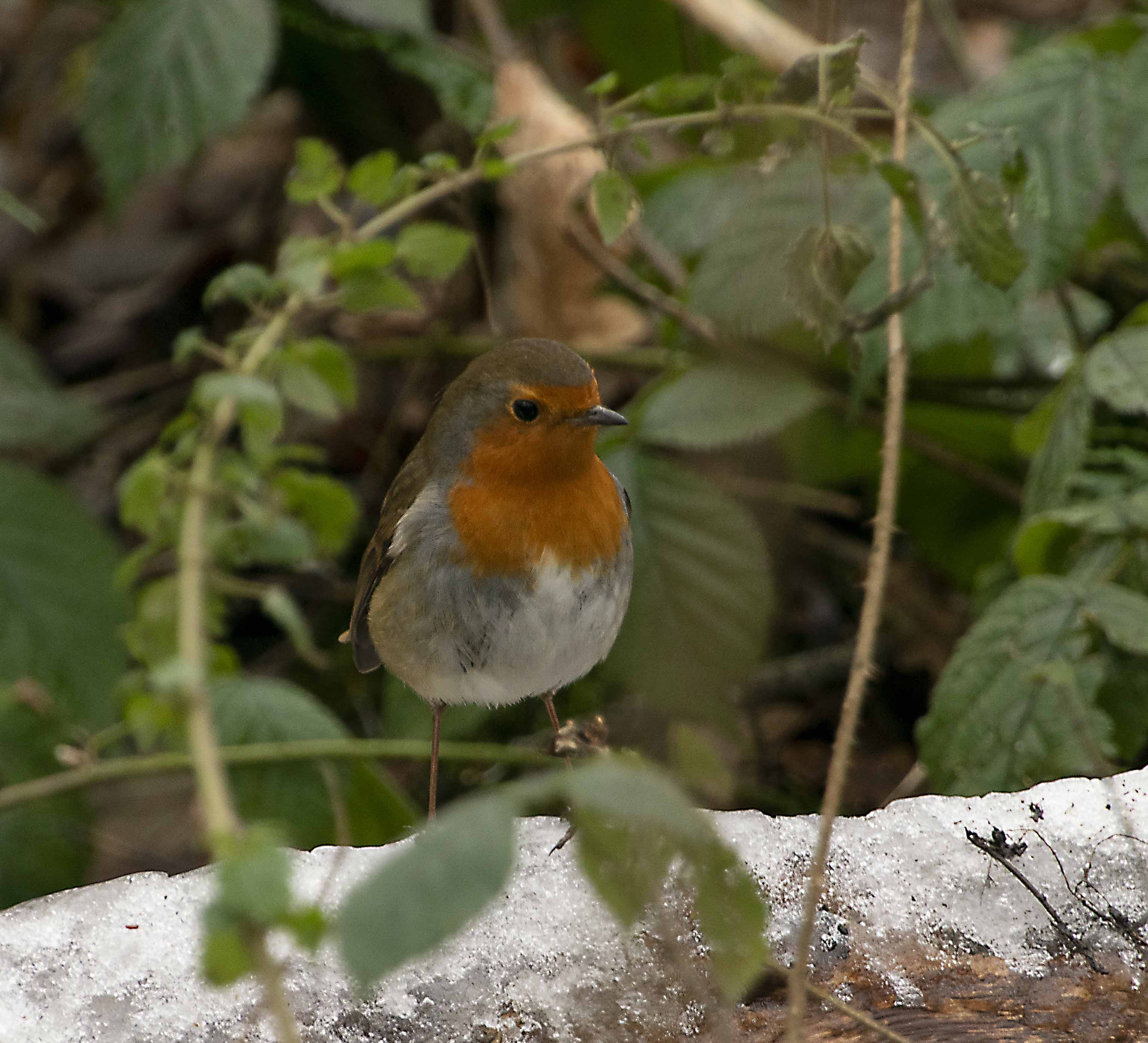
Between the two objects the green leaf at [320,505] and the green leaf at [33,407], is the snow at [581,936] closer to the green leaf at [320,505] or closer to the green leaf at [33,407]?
the green leaf at [320,505]

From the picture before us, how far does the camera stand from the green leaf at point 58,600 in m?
3.32

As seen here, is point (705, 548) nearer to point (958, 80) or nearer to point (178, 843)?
point (178, 843)

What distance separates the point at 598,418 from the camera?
2238 millimetres

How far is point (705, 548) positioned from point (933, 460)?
3.36 ft

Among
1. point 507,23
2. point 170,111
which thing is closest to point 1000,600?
point 170,111

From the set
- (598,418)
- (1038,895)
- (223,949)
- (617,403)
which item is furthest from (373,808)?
(617,403)

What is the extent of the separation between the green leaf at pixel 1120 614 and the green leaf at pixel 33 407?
2722mm

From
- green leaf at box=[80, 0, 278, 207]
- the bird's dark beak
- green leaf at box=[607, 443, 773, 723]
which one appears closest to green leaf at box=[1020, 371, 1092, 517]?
green leaf at box=[607, 443, 773, 723]

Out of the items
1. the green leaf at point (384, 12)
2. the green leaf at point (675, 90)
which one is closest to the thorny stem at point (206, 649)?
the green leaf at point (675, 90)

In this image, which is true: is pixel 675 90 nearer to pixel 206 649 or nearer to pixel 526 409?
pixel 526 409

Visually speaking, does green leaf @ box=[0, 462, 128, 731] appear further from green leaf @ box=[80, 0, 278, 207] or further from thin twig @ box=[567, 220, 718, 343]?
thin twig @ box=[567, 220, 718, 343]

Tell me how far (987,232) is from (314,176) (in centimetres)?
116

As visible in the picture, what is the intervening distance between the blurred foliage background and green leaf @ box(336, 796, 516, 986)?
0.56m

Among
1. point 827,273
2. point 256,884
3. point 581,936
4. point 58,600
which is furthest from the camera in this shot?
point 58,600
